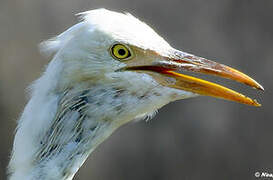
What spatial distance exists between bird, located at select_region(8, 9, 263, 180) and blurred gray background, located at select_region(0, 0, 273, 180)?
178 inches

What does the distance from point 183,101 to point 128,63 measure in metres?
4.80

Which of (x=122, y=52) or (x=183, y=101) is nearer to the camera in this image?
(x=122, y=52)

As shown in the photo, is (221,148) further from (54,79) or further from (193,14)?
(54,79)

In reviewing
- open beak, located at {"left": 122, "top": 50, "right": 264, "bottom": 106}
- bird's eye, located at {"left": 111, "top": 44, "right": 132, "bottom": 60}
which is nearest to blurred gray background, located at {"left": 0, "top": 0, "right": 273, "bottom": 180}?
open beak, located at {"left": 122, "top": 50, "right": 264, "bottom": 106}

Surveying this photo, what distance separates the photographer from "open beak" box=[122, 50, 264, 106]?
3.61 meters

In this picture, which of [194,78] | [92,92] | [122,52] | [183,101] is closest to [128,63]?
[122,52]

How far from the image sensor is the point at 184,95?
11.9 feet

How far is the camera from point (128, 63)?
3.63 meters

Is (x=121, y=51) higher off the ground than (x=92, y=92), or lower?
higher

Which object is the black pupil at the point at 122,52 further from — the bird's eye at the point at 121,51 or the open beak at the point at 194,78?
the open beak at the point at 194,78

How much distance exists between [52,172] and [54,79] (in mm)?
593

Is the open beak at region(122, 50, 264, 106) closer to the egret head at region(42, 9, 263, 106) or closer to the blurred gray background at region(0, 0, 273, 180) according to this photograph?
the egret head at region(42, 9, 263, 106)

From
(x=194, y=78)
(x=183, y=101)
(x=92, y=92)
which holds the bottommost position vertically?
(x=92, y=92)

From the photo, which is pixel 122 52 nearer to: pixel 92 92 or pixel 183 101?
pixel 92 92
